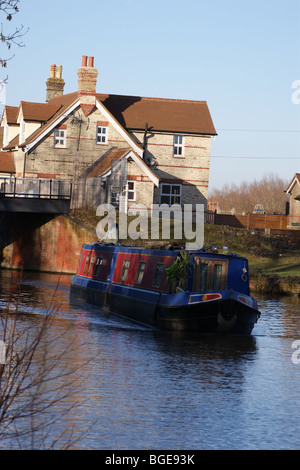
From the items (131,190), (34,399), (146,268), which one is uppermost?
(131,190)

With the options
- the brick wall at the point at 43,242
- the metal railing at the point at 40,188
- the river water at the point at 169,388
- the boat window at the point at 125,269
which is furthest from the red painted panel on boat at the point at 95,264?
the metal railing at the point at 40,188

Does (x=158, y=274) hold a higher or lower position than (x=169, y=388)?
higher

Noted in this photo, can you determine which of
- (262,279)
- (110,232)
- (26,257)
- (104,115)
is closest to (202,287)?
(110,232)

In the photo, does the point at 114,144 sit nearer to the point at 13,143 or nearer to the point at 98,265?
the point at 13,143

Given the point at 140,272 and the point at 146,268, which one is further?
the point at 140,272

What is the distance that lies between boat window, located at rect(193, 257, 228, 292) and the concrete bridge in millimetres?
17766

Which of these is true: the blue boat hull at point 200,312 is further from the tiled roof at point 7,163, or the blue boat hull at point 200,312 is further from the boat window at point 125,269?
the tiled roof at point 7,163

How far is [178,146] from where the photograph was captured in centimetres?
4825

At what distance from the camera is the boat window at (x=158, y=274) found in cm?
2095

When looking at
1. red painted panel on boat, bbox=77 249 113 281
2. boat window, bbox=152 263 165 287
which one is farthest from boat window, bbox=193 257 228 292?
red painted panel on boat, bbox=77 249 113 281

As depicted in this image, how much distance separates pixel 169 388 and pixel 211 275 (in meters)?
6.66

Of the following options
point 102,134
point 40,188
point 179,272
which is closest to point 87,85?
point 102,134
